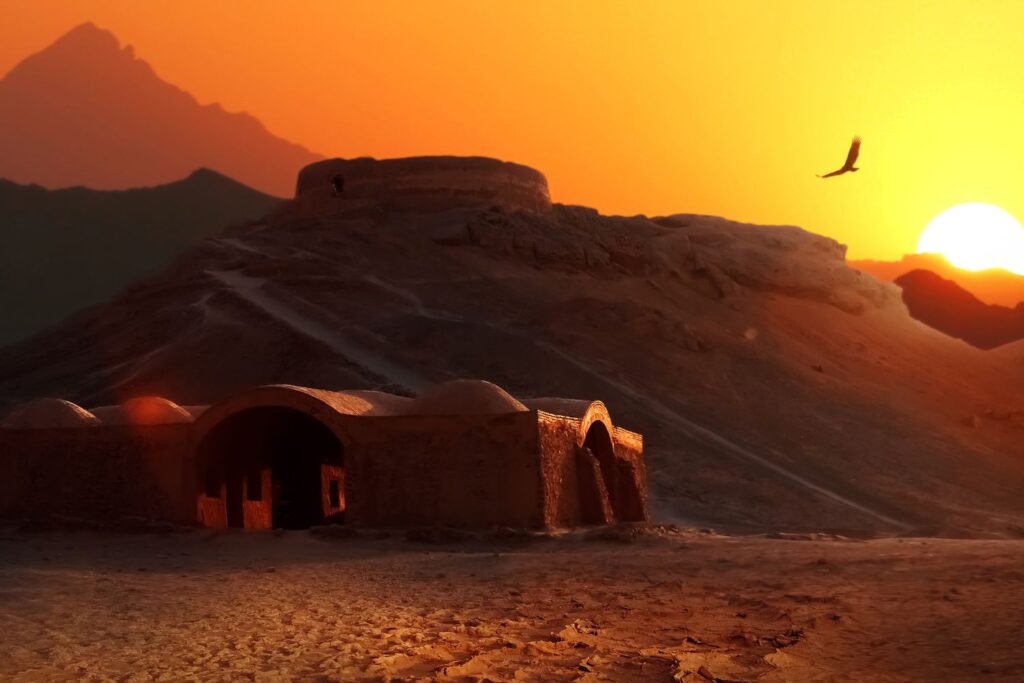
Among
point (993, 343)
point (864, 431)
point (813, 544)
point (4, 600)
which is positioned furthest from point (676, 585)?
point (993, 343)

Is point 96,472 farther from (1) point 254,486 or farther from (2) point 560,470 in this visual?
(2) point 560,470

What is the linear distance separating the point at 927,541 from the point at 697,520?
1317 cm

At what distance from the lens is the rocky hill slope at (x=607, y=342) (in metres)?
37.1

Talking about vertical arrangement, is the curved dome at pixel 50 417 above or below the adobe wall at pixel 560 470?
above

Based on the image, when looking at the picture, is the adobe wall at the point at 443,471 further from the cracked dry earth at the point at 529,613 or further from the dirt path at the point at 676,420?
the dirt path at the point at 676,420

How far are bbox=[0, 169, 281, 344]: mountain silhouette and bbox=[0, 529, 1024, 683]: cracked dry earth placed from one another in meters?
73.1

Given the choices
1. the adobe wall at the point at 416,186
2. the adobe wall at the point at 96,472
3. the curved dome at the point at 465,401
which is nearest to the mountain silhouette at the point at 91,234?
the adobe wall at the point at 416,186

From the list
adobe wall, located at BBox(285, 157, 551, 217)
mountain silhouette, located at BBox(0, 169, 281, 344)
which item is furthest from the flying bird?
mountain silhouette, located at BBox(0, 169, 281, 344)

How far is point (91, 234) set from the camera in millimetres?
94062

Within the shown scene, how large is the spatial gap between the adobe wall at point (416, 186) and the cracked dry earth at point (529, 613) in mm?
36605

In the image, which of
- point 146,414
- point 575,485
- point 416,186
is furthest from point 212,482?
point 416,186

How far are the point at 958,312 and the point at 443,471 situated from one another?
64.5 m

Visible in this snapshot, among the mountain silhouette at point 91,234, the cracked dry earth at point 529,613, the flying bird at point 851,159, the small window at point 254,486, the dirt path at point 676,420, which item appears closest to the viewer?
the cracked dry earth at point 529,613

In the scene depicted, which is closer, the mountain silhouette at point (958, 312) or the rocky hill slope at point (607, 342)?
the rocky hill slope at point (607, 342)
